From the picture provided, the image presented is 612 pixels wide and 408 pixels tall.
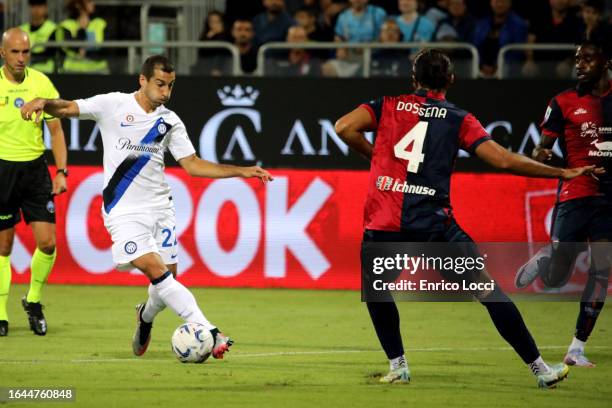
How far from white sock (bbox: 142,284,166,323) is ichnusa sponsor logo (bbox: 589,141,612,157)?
3480 mm

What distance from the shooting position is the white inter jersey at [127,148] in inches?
348

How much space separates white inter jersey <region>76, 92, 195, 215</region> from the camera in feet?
29.0

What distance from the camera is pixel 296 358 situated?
9656 millimetres

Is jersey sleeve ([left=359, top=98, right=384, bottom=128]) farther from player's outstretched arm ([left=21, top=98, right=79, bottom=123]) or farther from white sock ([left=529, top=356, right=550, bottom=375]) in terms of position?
player's outstretched arm ([left=21, top=98, right=79, bottom=123])

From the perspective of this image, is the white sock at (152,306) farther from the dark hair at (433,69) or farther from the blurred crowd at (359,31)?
the blurred crowd at (359,31)

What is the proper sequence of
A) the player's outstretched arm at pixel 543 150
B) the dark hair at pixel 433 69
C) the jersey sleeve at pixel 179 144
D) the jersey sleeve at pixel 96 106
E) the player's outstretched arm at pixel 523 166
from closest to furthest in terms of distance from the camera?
1. the player's outstretched arm at pixel 523 166
2. the dark hair at pixel 433 69
3. the jersey sleeve at pixel 96 106
4. the jersey sleeve at pixel 179 144
5. the player's outstretched arm at pixel 543 150

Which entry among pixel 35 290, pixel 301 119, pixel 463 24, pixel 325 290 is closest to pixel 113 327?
pixel 35 290

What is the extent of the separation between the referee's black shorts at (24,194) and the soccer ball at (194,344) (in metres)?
3.26

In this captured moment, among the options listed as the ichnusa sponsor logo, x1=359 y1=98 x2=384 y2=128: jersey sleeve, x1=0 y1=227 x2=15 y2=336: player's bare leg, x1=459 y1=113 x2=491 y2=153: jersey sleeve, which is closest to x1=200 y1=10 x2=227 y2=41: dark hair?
x1=0 y1=227 x2=15 y2=336: player's bare leg

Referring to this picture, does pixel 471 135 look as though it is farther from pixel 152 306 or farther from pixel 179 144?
pixel 152 306

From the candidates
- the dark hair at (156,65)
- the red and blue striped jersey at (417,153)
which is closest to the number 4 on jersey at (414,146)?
the red and blue striped jersey at (417,153)

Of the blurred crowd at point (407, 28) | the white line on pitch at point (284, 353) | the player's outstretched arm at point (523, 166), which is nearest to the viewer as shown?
the player's outstretched arm at point (523, 166)

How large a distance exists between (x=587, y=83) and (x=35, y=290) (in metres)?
5.17

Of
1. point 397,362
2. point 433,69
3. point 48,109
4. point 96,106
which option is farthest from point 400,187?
point 48,109
